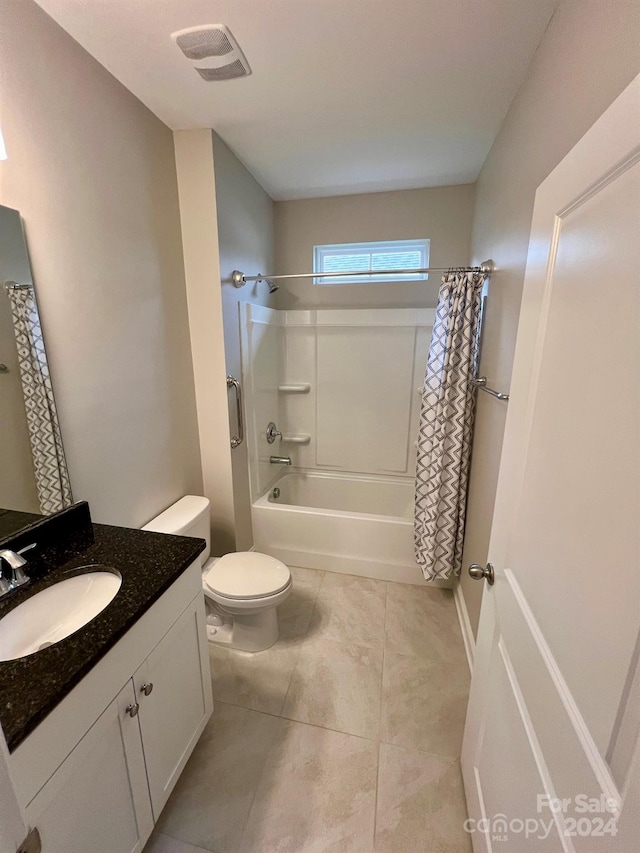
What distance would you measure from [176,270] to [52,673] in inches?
68.0

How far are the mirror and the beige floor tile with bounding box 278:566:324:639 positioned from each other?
1.34 m

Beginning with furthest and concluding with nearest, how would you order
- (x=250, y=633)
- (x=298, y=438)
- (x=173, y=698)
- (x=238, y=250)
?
(x=298, y=438), (x=238, y=250), (x=250, y=633), (x=173, y=698)

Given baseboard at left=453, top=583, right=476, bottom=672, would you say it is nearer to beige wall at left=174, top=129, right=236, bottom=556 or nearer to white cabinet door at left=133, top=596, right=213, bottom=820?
white cabinet door at left=133, top=596, right=213, bottom=820

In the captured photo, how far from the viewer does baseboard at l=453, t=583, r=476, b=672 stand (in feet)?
5.83

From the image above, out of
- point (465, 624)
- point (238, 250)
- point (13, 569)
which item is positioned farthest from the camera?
point (238, 250)

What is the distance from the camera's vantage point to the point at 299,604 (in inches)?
85.0

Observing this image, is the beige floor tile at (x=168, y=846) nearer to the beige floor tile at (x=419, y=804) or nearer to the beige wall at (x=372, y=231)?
the beige floor tile at (x=419, y=804)

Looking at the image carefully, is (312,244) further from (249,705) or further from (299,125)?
(249,705)

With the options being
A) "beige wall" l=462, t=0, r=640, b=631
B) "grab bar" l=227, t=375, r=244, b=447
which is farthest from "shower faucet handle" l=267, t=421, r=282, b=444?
"beige wall" l=462, t=0, r=640, b=631

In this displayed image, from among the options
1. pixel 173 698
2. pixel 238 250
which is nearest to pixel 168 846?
pixel 173 698

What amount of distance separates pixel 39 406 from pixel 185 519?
2.77 ft

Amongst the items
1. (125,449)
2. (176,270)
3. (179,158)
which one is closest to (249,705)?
(125,449)

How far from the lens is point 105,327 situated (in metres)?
1.44

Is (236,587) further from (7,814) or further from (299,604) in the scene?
(7,814)
